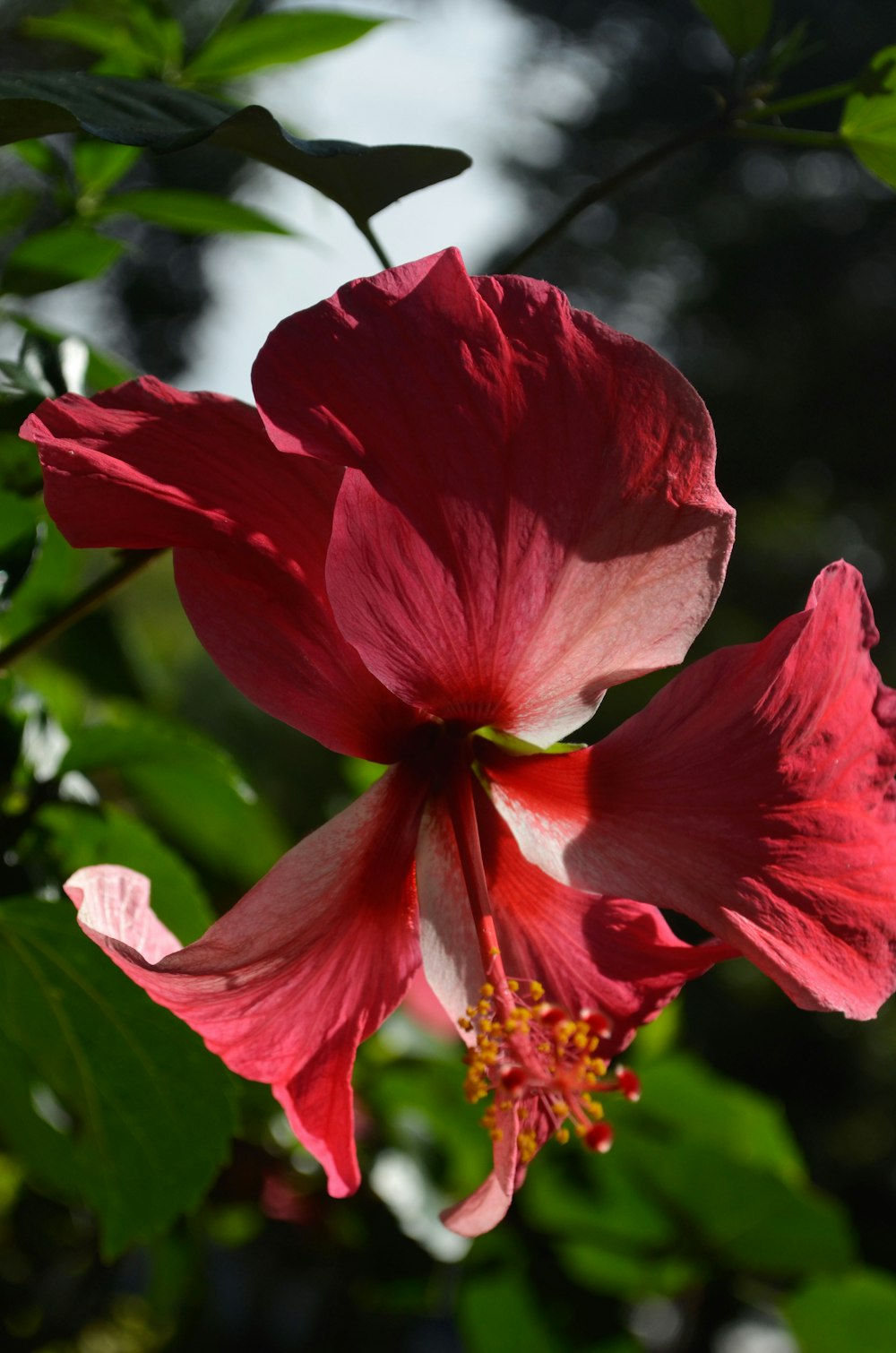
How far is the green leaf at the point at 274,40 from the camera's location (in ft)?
3.33

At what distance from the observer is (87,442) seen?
508 mm

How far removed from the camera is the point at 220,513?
1.71 feet

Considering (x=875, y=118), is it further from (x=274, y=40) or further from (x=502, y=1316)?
(x=502, y=1316)

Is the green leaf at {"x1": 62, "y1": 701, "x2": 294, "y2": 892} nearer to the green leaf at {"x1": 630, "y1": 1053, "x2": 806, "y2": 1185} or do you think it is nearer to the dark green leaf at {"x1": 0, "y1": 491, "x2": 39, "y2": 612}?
the dark green leaf at {"x1": 0, "y1": 491, "x2": 39, "y2": 612}

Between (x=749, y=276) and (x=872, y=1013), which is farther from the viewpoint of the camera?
(x=749, y=276)

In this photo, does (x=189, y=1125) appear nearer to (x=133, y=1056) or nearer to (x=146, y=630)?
(x=133, y=1056)

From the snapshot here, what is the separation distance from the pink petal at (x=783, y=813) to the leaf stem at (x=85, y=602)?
28 cm

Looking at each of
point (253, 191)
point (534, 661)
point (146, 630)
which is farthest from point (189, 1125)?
point (253, 191)

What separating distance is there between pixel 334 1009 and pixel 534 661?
20cm

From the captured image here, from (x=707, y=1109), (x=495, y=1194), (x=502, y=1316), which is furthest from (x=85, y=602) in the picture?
(x=707, y=1109)

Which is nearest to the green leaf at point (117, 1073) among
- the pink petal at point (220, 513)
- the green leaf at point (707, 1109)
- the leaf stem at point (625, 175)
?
the pink petal at point (220, 513)

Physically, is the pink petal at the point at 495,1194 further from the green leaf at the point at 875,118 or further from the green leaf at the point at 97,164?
the green leaf at the point at 97,164

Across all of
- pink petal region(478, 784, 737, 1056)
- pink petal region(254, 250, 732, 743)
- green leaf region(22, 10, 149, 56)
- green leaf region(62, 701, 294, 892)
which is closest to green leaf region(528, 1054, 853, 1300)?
green leaf region(62, 701, 294, 892)

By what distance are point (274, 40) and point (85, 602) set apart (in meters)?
0.64
